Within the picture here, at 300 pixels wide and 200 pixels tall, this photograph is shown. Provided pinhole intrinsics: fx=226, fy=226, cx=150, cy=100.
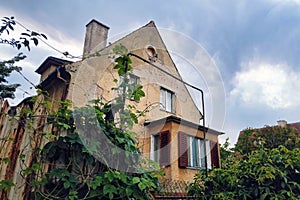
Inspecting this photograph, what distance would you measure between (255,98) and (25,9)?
6815mm

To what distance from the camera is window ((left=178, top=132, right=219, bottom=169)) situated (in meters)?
7.24

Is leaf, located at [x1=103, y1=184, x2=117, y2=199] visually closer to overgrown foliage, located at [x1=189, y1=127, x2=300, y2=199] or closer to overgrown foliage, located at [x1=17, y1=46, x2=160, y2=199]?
overgrown foliage, located at [x1=17, y1=46, x2=160, y2=199]

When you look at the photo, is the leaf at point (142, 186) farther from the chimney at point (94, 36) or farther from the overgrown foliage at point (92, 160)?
the chimney at point (94, 36)

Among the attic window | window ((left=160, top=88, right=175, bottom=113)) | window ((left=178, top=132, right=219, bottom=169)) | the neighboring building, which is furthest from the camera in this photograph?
window ((left=160, top=88, right=175, bottom=113))

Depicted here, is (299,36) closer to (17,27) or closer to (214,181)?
(214,181)

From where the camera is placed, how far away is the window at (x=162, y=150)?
725 centimetres

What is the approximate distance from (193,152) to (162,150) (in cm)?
116

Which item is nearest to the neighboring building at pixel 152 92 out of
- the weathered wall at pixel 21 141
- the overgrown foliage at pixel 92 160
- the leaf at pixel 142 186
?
the weathered wall at pixel 21 141

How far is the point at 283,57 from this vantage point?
261 inches

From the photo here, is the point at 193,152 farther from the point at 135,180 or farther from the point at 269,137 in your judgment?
the point at 269,137

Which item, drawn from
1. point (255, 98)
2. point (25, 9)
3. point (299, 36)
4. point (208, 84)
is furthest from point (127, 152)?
point (255, 98)

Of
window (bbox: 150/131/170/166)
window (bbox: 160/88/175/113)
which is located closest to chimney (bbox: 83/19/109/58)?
window (bbox: 160/88/175/113)

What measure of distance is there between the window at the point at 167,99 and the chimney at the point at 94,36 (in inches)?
118

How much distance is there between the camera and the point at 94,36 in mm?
7453
